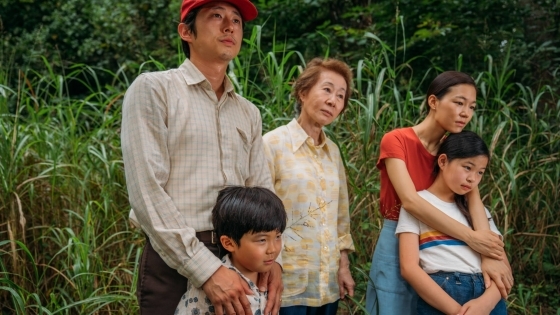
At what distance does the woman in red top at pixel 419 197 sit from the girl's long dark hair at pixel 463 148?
32 millimetres

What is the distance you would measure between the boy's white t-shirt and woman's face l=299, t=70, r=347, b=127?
50cm

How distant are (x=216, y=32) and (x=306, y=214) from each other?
0.85 m

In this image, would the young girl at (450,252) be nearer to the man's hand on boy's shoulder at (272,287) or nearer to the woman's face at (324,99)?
the woman's face at (324,99)

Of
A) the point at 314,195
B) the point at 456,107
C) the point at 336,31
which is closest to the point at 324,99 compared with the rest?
the point at 314,195

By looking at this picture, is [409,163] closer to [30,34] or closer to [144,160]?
[144,160]

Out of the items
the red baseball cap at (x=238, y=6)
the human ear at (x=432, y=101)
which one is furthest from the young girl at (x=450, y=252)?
the red baseball cap at (x=238, y=6)

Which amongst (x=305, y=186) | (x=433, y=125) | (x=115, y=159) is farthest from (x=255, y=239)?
(x=115, y=159)

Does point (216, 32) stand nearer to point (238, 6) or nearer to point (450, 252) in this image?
point (238, 6)

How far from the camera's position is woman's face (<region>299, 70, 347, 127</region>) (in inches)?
107

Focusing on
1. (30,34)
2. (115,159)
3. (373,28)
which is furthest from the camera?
(30,34)

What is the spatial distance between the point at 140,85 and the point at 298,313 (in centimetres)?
113

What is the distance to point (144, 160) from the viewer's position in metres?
1.97

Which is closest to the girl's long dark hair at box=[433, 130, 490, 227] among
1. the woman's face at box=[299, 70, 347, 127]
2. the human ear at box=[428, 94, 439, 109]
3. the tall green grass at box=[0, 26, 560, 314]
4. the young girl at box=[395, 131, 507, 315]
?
the young girl at box=[395, 131, 507, 315]

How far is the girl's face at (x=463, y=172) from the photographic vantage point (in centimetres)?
256
